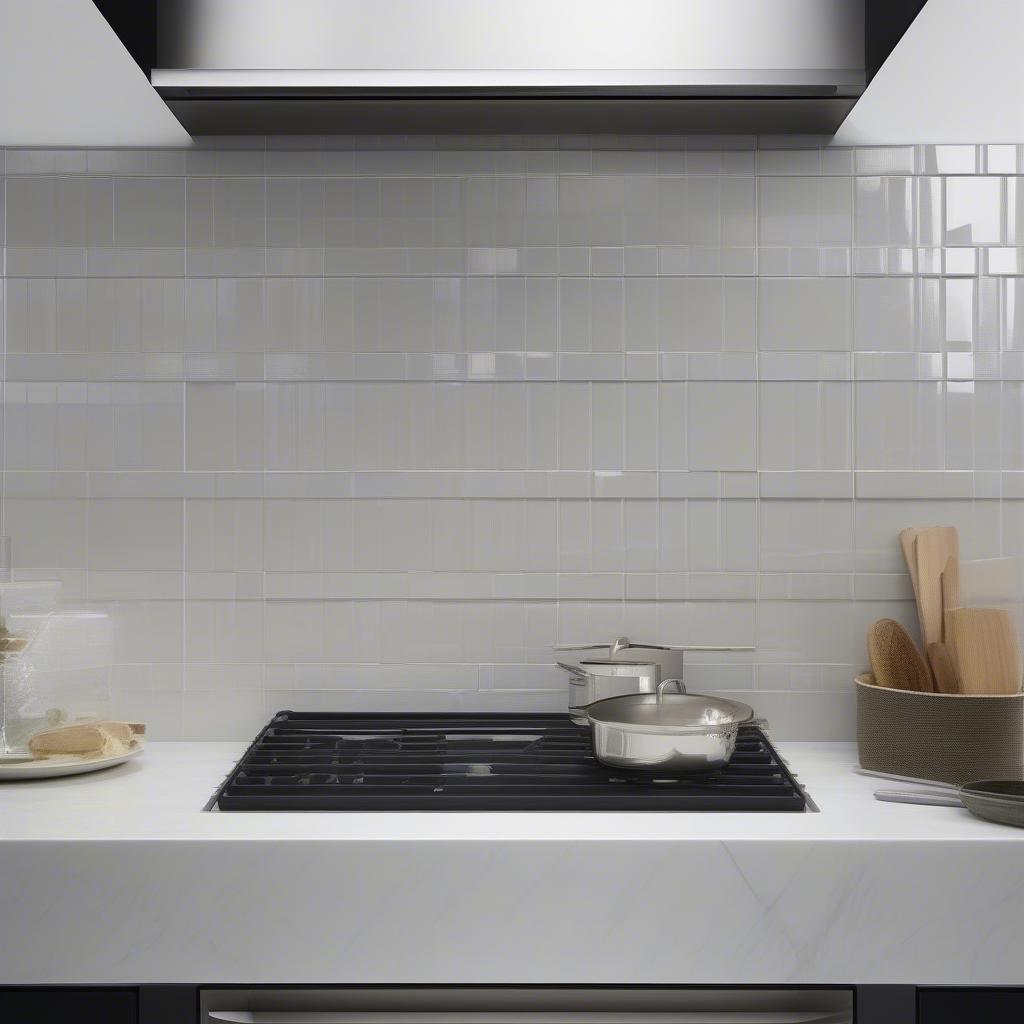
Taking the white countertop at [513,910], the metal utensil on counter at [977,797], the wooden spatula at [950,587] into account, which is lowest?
the white countertop at [513,910]

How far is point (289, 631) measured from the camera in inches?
62.1

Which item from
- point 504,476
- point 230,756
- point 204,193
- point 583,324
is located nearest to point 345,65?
point 204,193

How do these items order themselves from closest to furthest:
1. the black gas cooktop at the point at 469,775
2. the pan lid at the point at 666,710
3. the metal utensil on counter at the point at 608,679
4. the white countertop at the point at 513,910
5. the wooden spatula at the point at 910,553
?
the white countertop at the point at 513,910
the black gas cooktop at the point at 469,775
the pan lid at the point at 666,710
the metal utensil on counter at the point at 608,679
the wooden spatula at the point at 910,553

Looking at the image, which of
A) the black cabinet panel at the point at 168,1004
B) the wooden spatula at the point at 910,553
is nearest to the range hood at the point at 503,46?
the wooden spatula at the point at 910,553

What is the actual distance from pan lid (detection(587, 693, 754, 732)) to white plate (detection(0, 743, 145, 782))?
71 centimetres

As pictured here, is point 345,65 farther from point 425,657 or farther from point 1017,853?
point 1017,853

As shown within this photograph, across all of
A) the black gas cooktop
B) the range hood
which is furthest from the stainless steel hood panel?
the black gas cooktop

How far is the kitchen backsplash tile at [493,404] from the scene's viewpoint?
5.12 feet

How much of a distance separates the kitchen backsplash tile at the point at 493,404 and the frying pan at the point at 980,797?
340 mm

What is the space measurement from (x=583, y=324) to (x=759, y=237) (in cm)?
32

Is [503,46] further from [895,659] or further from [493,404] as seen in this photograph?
[895,659]

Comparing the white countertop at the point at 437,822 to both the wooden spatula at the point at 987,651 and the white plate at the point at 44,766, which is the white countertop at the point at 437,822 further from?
the wooden spatula at the point at 987,651

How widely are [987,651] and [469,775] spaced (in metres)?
0.75

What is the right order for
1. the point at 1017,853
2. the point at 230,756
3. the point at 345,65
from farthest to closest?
the point at 230,756 → the point at 345,65 → the point at 1017,853
